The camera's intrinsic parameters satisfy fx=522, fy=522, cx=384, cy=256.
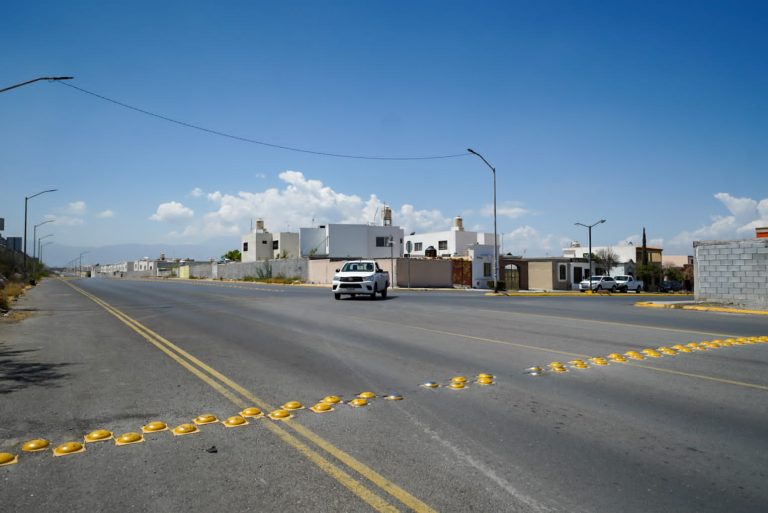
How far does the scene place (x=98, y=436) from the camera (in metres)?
5.07

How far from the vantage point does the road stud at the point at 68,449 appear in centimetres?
464

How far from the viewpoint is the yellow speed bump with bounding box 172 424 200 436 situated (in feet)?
17.0

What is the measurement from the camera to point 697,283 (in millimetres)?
23969

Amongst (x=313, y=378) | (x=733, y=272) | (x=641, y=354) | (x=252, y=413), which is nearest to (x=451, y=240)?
(x=733, y=272)

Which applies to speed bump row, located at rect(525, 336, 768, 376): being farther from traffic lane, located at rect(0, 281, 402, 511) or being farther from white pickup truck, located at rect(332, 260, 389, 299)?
white pickup truck, located at rect(332, 260, 389, 299)

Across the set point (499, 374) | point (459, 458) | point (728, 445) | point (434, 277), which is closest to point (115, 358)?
point (499, 374)

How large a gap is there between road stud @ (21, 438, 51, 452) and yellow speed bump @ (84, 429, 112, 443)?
12.9 inches

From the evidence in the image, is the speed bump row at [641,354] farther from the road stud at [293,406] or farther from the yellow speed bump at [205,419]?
the yellow speed bump at [205,419]

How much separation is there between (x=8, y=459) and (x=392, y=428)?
339cm

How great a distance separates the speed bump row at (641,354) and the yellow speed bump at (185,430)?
496cm

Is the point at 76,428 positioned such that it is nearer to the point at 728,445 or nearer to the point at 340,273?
the point at 728,445

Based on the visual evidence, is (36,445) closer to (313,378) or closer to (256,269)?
(313,378)

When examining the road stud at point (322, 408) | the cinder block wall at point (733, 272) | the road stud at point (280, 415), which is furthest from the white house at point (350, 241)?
the road stud at point (280, 415)

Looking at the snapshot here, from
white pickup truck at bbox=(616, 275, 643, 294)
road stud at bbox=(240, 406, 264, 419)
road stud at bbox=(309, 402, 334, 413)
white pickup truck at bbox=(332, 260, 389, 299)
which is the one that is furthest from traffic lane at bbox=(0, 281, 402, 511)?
white pickup truck at bbox=(616, 275, 643, 294)
